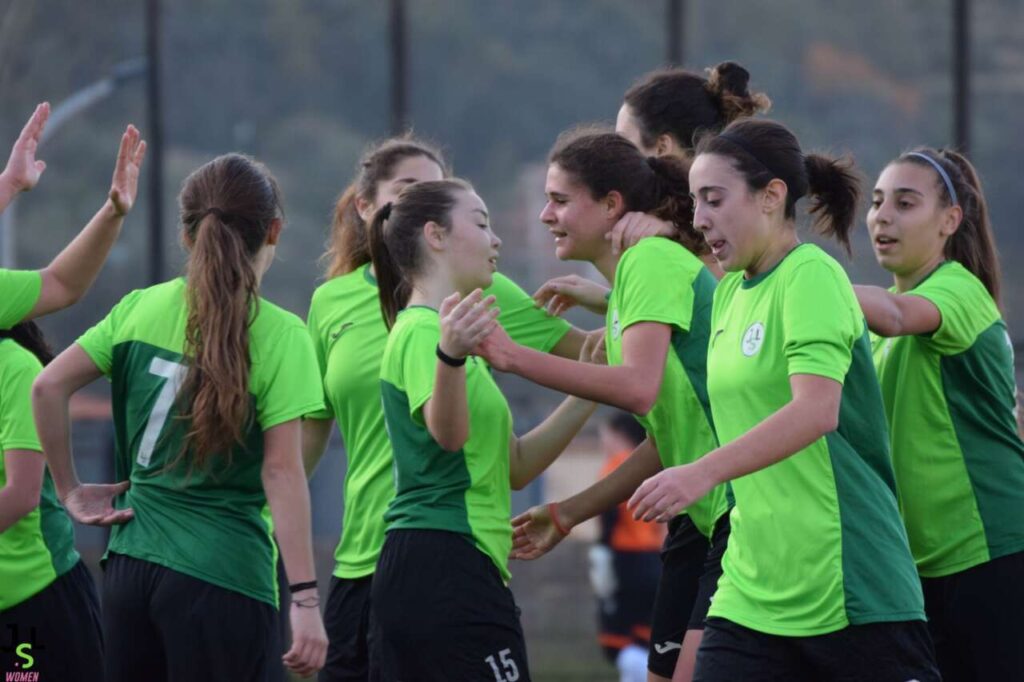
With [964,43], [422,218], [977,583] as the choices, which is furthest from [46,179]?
[977,583]

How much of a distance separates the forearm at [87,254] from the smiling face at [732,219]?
159 centimetres

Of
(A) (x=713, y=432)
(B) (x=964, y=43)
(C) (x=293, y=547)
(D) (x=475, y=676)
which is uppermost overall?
(B) (x=964, y=43)

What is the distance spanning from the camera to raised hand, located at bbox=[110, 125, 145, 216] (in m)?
4.26

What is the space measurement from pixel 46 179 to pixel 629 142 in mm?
6248

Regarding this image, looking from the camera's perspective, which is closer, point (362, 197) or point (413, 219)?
point (413, 219)

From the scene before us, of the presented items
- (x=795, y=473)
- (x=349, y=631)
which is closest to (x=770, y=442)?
(x=795, y=473)

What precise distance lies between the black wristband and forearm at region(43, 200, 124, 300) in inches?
41.0

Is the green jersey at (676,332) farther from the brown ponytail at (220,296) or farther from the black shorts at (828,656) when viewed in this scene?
the brown ponytail at (220,296)

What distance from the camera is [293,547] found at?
394 centimetres

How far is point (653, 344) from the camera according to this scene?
4.00m

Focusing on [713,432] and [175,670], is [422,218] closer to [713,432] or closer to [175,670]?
[713,432]

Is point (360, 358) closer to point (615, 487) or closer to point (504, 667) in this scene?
point (615, 487)

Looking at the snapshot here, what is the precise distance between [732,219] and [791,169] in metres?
0.20

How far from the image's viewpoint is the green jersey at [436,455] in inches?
158
